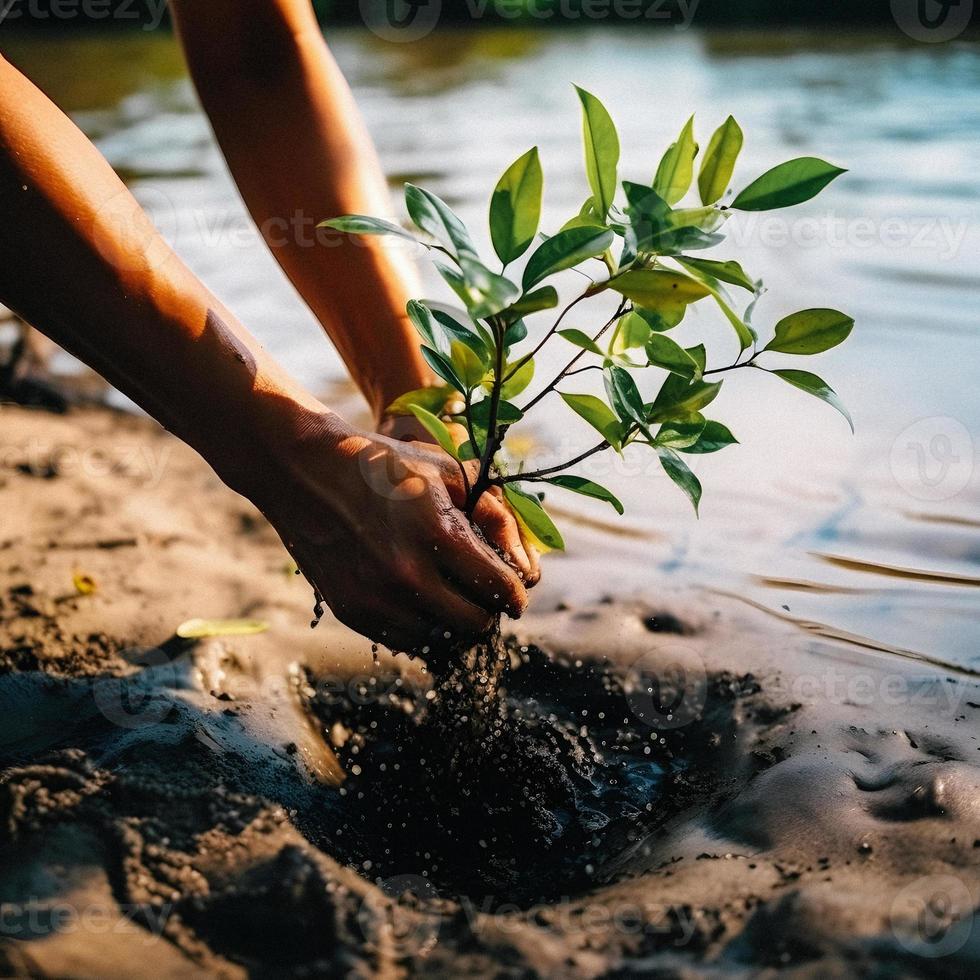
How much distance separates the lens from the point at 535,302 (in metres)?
1.09

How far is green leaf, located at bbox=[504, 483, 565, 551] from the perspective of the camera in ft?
4.61

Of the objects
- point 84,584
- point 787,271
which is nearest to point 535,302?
point 84,584

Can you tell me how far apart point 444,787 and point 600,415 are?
0.61 meters

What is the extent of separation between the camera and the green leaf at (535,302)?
1071 millimetres

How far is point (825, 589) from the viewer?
2.08 meters

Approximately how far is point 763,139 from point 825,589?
13.3ft

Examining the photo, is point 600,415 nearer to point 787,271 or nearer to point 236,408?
point 236,408

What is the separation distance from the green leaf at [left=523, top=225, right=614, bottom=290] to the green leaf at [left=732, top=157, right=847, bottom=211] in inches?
6.4

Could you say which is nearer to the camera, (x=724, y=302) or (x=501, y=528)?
(x=724, y=302)

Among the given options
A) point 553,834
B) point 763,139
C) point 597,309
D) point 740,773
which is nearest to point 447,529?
point 553,834

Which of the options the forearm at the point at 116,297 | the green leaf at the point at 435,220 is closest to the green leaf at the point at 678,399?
the green leaf at the point at 435,220

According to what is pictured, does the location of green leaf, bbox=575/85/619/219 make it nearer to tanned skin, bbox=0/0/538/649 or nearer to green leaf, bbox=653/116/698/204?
green leaf, bbox=653/116/698/204

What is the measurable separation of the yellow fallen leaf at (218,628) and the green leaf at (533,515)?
0.69 metres

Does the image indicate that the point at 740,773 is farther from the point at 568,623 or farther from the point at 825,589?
the point at 825,589
